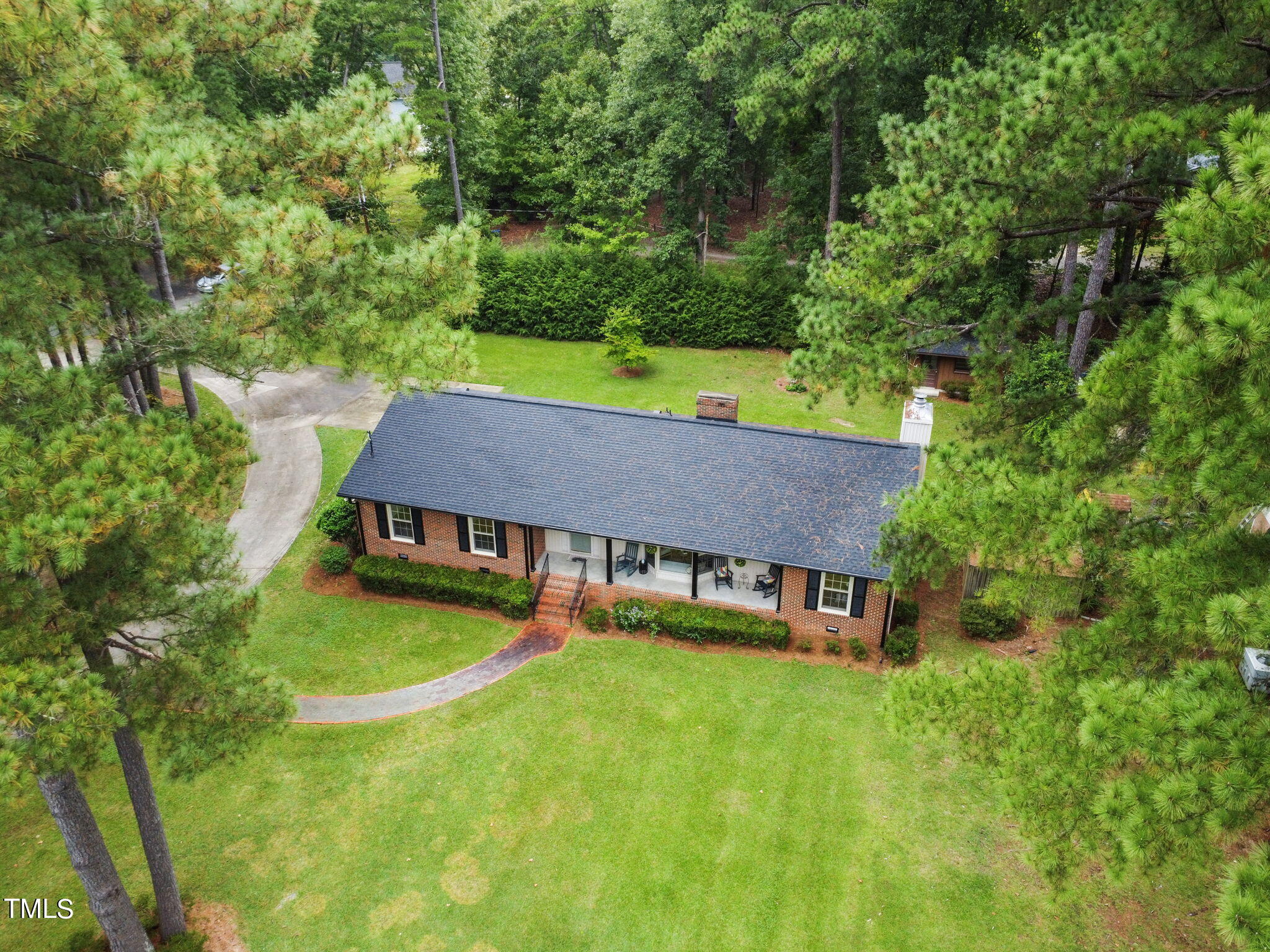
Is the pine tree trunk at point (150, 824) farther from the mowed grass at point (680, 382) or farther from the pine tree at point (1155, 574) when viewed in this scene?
the mowed grass at point (680, 382)

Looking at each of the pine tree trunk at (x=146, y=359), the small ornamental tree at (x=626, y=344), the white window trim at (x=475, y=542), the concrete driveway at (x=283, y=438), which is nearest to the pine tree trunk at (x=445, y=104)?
the small ornamental tree at (x=626, y=344)

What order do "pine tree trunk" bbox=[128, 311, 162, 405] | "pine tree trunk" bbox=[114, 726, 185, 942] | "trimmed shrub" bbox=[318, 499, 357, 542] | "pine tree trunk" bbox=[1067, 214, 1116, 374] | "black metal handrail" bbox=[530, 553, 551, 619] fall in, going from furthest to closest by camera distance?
"trimmed shrub" bbox=[318, 499, 357, 542]
"pine tree trunk" bbox=[1067, 214, 1116, 374]
"black metal handrail" bbox=[530, 553, 551, 619]
"pine tree trunk" bbox=[114, 726, 185, 942]
"pine tree trunk" bbox=[128, 311, 162, 405]

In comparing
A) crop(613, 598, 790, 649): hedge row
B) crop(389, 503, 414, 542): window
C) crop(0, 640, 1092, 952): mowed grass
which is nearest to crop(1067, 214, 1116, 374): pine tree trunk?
crop(613, 598, 790, 649): hedge row

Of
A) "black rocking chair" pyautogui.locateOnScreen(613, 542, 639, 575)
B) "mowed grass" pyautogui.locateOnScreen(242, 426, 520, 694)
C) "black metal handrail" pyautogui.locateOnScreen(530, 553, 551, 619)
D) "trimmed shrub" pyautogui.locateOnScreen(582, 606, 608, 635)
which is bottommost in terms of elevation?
"mowed grass" pyautogui.locateOnScreen(242, 426, 520, 694)

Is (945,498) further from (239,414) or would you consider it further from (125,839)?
(239,414)

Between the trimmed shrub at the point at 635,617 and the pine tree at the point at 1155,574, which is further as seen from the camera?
the trimmed shrub at the point at 635,617

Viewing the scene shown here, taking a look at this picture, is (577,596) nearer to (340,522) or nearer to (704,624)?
(704,624)

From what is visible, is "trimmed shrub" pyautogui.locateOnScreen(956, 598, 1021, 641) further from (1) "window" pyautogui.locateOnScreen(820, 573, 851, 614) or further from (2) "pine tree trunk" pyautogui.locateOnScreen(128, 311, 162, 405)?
(2) "pine tree trunk" pyautogui.locateOnScreen(128, 311, 162, 405)
